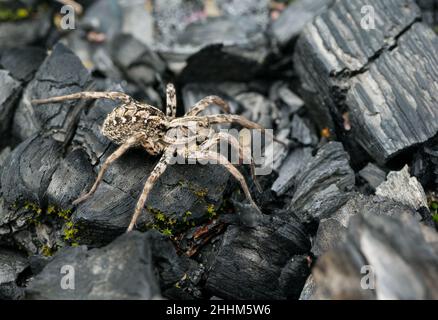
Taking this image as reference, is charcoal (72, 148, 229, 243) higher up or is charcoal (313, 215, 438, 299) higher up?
charcoal (313, 215, 438, 299)

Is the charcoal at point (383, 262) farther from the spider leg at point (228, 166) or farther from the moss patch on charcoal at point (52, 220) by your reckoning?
the moss patch on charcoal at point (52, 220)

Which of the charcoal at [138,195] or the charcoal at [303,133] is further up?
the charcoal at [303,133]

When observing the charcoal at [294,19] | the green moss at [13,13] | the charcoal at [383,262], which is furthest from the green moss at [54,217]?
the charcoal at [294,19]

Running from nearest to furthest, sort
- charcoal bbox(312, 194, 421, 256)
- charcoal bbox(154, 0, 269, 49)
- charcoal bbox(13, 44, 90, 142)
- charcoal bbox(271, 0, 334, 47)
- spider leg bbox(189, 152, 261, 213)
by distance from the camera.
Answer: charcoal bbox(312, 194, 421, 256) < spider leg bbox(189, 152, 261, 213) < charcoal bbox(13, 44, 90, 142) < charcoal bbox(271, 0, 334, 47) < charcoal bbox(154, 0, 269, 49)

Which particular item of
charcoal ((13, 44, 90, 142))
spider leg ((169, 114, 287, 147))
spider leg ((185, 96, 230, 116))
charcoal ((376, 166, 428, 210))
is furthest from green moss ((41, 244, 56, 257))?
charcoal ((376, 166, 428, 210))

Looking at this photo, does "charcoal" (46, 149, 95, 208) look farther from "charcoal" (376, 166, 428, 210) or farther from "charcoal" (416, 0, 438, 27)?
"charcoal" (416, 0, 438, 27)

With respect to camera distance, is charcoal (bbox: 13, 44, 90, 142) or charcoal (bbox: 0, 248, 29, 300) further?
charcoal (bbox: 13, 44, 90, 142)
